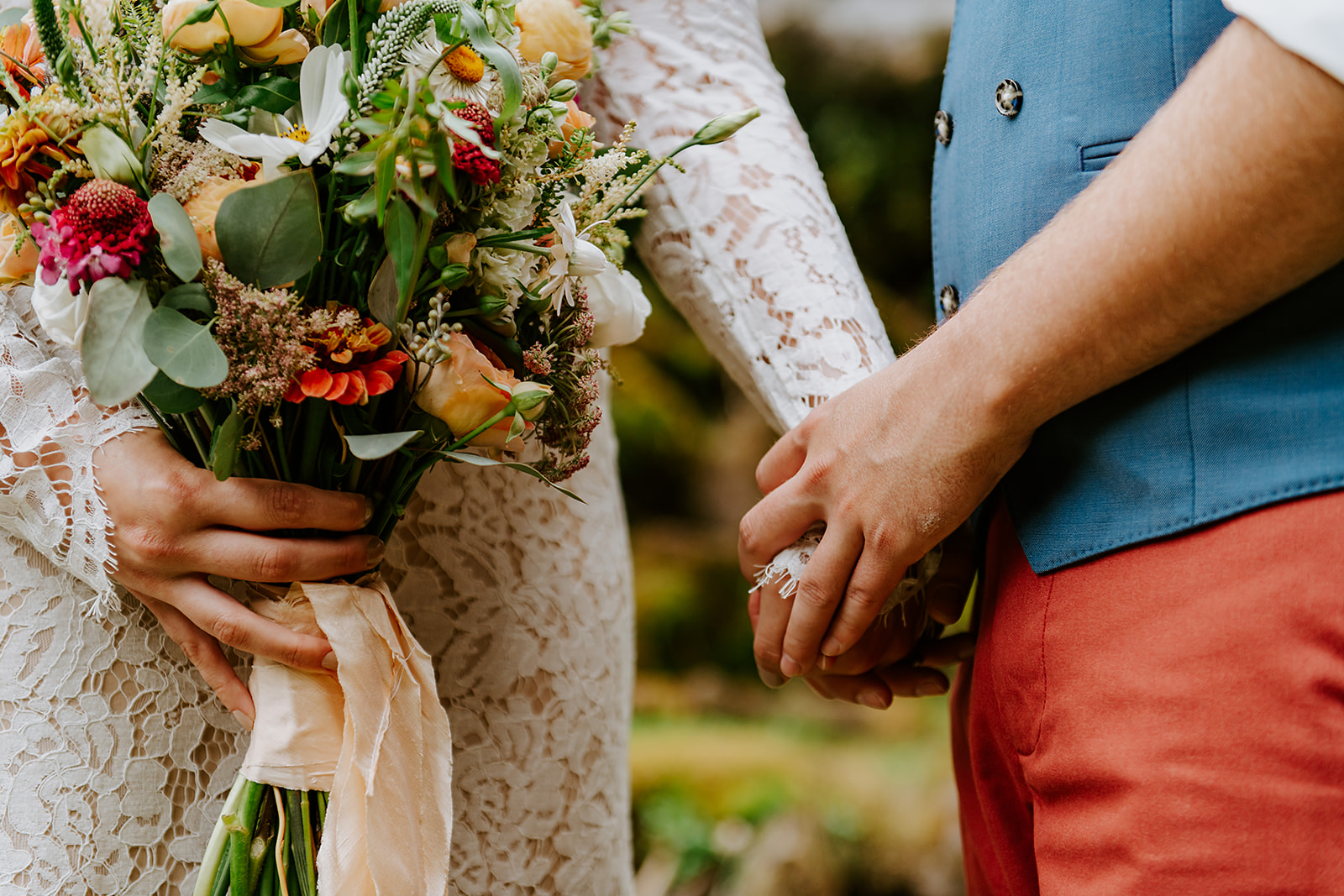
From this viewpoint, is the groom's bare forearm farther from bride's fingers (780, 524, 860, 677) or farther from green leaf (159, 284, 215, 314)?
green leaf (159, 284, 215, 314)

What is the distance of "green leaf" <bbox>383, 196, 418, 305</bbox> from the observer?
1.84 ft

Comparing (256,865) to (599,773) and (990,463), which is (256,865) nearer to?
(599,773)

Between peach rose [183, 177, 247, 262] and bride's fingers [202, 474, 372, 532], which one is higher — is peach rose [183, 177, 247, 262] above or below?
above

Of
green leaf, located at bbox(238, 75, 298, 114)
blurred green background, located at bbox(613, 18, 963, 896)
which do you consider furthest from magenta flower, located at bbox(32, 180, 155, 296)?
blurred green background, located at bbox(613, 18, 963, 896)

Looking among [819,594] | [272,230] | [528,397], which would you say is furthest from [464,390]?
[819,594]

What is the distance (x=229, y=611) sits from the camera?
0.69 meters

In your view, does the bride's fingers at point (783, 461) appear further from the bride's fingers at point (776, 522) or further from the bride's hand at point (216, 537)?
the bride's hand at point (216, 537)

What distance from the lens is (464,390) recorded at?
0.63 meters

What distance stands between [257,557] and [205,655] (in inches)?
5.0

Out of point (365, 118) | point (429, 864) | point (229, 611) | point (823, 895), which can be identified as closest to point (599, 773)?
point (429, 864)

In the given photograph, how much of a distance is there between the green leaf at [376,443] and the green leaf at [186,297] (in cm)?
12

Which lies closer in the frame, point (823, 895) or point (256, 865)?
point (256, 865)

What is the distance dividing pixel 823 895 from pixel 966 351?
2.10m

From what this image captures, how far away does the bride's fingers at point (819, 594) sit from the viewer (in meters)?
0.77
